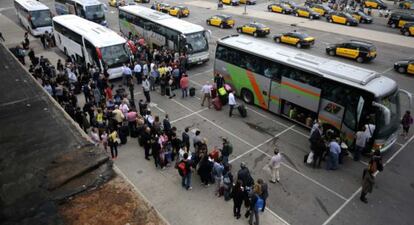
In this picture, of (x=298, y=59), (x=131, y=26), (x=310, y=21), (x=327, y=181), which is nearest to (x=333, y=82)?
(x=298, y=59)

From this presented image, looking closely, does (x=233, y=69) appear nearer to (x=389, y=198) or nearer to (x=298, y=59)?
(x=298, y=59)

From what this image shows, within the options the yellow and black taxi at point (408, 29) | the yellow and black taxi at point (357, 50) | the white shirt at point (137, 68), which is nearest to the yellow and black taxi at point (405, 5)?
the yellow and black taxi at point (408, 29)

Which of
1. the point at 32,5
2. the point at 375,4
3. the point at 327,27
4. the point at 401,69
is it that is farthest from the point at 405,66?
the point at 32,5

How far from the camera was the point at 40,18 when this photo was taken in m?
32.2

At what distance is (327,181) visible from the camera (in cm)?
1298

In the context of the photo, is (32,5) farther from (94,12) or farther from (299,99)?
(299,99)

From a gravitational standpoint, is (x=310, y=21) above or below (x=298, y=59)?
below

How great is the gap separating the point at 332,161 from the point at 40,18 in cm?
3027

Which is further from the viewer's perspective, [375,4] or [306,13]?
[375,4]

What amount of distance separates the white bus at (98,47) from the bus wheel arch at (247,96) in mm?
8007

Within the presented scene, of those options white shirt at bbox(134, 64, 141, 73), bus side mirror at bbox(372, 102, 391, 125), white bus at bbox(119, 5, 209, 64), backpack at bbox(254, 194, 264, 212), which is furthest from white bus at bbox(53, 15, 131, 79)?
bus side mirror at bbox(372, 102, 391, 125)

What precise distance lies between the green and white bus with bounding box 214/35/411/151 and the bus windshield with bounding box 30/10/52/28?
20956 millimetres

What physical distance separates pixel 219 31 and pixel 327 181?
25689mm

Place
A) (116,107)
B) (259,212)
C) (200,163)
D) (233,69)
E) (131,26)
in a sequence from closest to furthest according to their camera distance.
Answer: (259,212) < (200,163) < (116,107) < (233,69) < (131,26)
